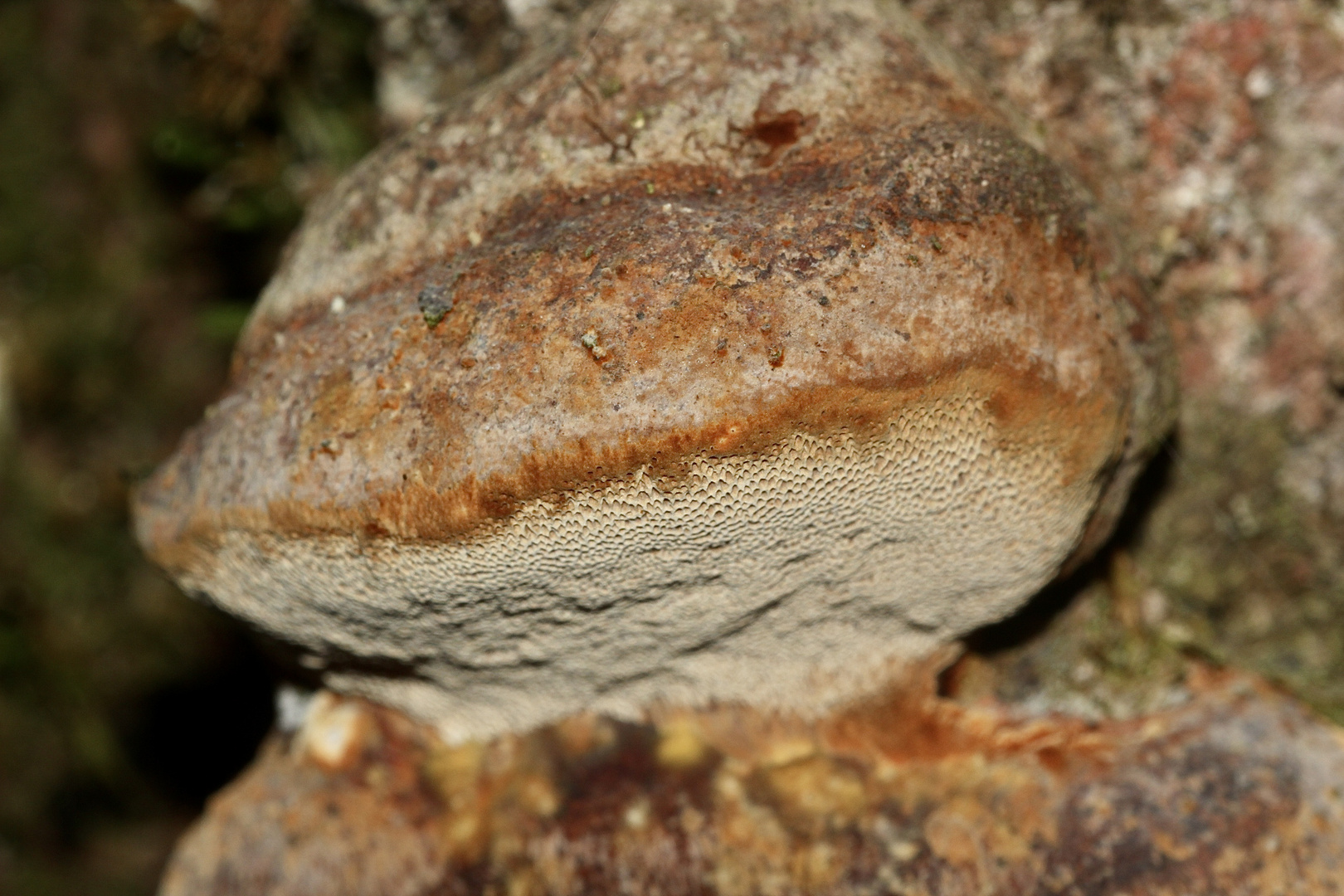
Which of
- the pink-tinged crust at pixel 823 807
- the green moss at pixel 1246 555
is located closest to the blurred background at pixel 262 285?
the green moss at pixel 1246 555

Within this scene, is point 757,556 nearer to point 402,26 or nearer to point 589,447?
point 589,447

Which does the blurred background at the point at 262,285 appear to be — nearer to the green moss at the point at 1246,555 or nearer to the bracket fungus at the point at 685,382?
the green moss at the point at 1246,555

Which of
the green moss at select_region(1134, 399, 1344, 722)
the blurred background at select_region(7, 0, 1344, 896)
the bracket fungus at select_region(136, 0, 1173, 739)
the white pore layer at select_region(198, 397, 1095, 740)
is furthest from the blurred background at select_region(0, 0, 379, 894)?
the green moss at select_region(1134, 399, 1344, 722)

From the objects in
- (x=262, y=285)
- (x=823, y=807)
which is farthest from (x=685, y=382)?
(x=262, y=285)

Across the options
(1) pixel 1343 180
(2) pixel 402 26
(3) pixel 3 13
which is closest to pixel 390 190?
(2) pixel 402 26

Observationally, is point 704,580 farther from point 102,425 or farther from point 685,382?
point 102,425
